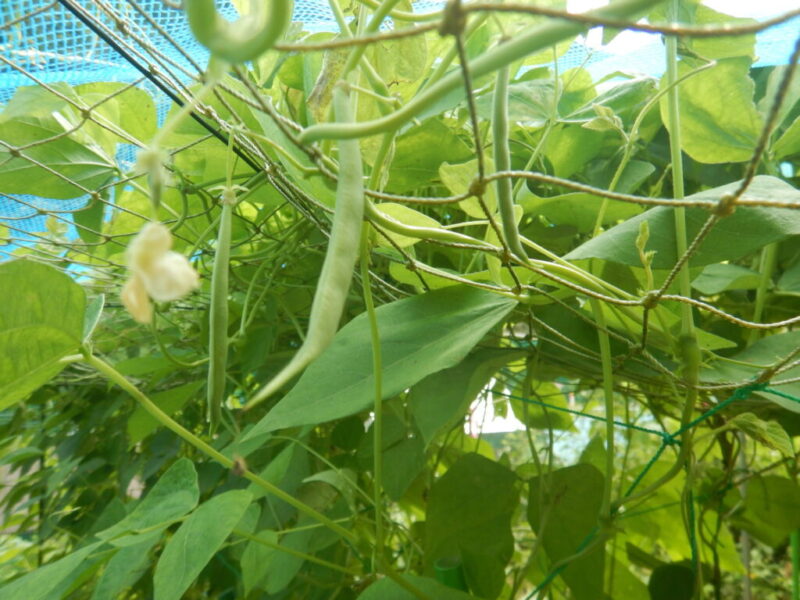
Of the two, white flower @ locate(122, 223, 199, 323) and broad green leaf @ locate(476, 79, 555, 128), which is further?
broad green leaf @ locate(476, 79, 555, 128)

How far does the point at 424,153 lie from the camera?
0.48 meters

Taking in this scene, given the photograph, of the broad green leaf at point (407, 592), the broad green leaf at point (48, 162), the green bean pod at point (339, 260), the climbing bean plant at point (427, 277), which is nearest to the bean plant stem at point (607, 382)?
the climbing bean plant at point (427, 277)

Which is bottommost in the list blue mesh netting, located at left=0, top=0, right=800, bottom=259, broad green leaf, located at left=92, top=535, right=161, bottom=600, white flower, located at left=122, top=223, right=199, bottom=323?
broad green leaf, located at left=92, top=535, right=161, bottom=600

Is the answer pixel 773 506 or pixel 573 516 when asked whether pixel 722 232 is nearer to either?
pixel 573 516

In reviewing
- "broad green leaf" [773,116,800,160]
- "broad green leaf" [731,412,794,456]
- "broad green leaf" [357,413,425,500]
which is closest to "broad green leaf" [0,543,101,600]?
"broad green leaf" [357,413,425,500]

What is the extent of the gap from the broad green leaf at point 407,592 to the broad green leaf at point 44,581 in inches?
7.7

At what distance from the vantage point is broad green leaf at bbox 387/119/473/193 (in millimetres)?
479

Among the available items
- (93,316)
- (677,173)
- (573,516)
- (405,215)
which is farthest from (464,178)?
(573,516)

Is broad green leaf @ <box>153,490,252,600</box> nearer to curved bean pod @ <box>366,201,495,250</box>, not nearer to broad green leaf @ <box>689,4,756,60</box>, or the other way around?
curved bean pod @ <box>366,201,495,250</box>

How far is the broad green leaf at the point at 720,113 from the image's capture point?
425 millimetres

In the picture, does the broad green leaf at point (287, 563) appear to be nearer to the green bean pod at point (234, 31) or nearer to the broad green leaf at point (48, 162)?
the broad green leaf at point (48, 162)

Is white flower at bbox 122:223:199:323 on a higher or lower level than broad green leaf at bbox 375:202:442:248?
lower

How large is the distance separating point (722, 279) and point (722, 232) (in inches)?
7.3

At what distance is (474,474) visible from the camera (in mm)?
581
